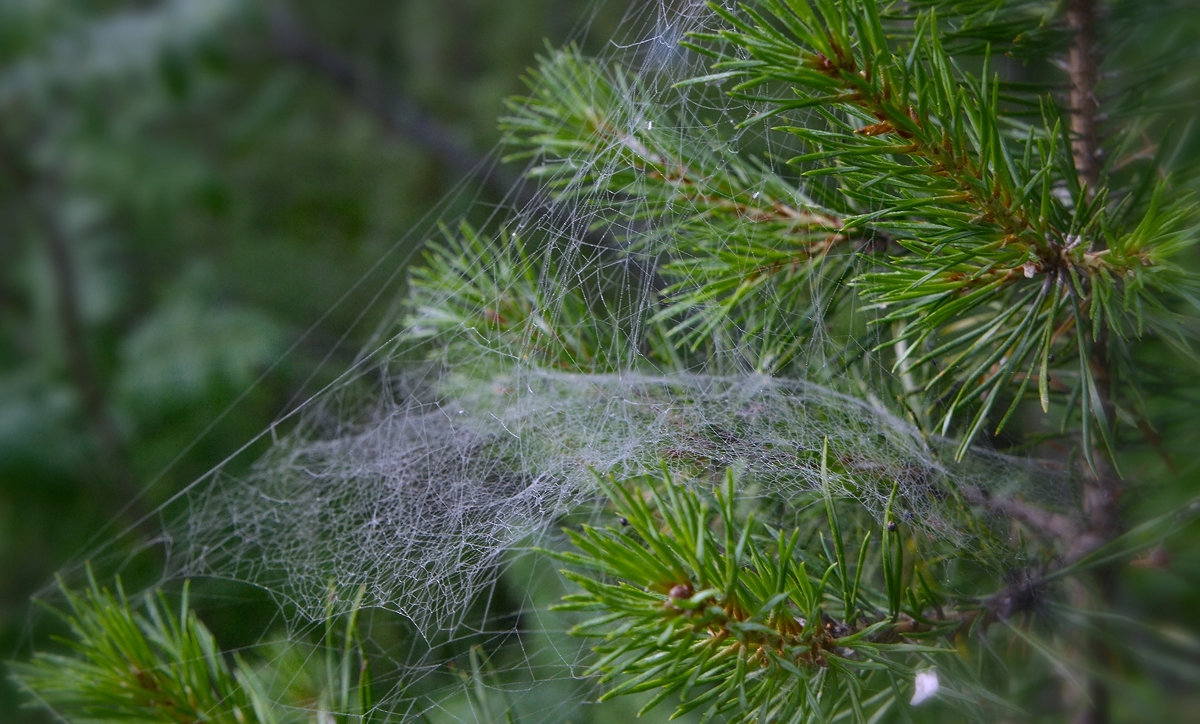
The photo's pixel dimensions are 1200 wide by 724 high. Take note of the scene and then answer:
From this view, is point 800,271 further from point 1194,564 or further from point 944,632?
point 1194,564

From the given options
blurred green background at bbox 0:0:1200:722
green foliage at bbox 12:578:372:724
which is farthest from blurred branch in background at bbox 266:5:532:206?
green foliage at bbox 12:578:372:724

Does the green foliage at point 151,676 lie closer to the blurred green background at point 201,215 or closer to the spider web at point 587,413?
the spider web at point 587,413

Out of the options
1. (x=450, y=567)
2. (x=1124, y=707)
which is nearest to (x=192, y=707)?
(x=450, y=567)

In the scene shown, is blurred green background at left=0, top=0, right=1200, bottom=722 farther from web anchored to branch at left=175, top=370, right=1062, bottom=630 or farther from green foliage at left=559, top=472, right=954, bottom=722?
green foliage at left=559, top=472, right=954, bottom=722

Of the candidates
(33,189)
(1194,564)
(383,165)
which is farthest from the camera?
(383,165)

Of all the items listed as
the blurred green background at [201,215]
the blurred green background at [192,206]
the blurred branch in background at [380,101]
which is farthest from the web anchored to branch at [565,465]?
the blurred branch in background at [380,101]
